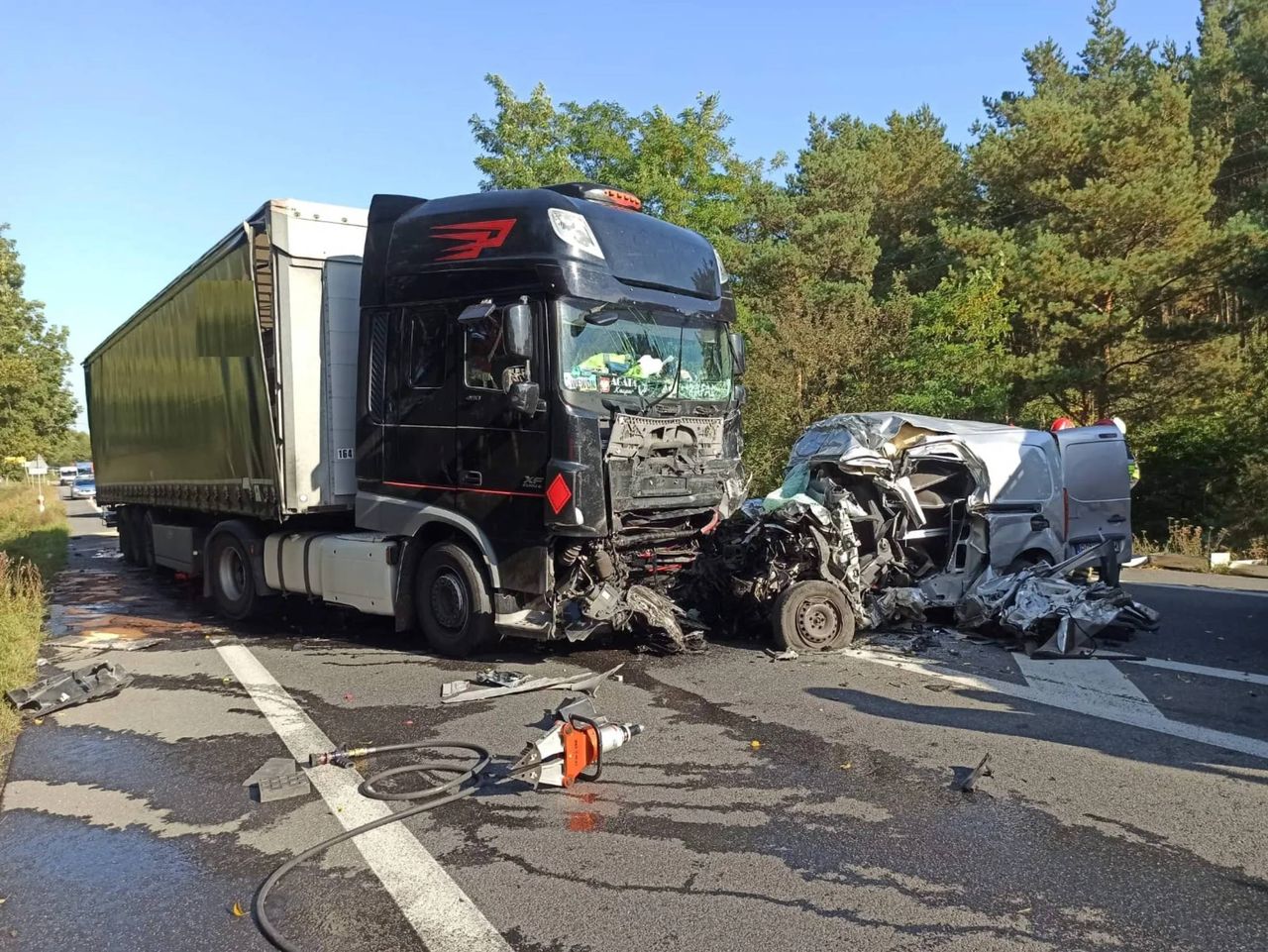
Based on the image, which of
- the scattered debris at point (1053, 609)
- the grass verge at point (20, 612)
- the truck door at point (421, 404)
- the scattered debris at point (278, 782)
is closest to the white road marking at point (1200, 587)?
the scattered debris at point (1053, 609)

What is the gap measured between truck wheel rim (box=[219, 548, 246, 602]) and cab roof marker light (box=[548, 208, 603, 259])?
19.0ft

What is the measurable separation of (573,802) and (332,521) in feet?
17.2

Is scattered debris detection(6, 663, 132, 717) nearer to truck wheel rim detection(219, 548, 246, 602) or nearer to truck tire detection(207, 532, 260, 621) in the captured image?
truck tire detection(207, 532, 260, 621)

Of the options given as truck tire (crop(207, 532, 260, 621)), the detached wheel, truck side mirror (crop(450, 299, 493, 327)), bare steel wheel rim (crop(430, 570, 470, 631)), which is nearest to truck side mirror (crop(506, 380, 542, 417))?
truck side mirror (crop(450, 299, 493, 327))

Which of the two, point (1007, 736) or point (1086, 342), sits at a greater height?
point (1086, 342)

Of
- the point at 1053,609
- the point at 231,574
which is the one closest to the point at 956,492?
the point at 1053,609

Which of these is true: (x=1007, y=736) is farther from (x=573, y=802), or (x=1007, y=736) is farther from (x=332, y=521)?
(x=332, y=521)

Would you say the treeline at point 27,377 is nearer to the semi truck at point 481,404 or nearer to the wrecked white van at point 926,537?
the semi truck at point 481,404

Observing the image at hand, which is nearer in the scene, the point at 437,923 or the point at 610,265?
the point at 437,923

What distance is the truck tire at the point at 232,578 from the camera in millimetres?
9883

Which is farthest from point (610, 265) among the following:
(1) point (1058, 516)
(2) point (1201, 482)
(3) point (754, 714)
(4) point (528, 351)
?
(2) point (1201, 482)

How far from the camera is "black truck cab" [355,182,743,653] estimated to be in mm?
6750

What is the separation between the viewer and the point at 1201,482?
2452 cm

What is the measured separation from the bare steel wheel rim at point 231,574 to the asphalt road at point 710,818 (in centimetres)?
301
